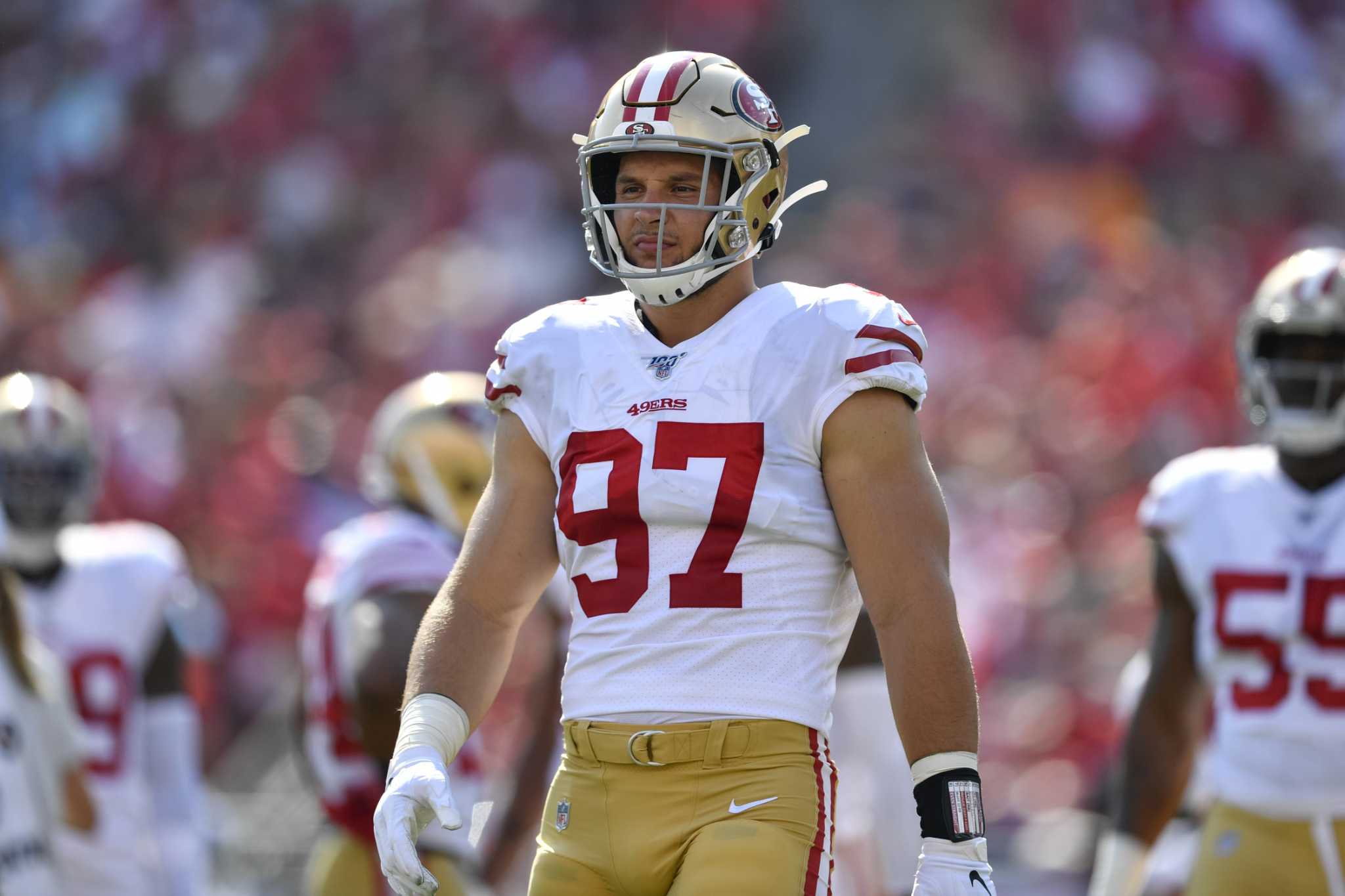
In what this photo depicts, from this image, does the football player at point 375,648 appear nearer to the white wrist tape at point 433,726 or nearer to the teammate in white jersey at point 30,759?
the teammate in white jersey at point 30,759

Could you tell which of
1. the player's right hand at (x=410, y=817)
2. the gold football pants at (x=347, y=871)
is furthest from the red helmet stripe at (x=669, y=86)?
the gold football pants at (x=347, y=871)

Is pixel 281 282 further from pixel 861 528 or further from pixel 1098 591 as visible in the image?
pixel 861 528

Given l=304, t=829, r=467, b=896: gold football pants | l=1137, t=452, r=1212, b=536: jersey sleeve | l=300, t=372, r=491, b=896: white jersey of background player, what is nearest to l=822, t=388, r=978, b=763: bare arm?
l=1137, t=452, r=1212, b=536: jersey sleeve

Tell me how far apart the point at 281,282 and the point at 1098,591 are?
21.1ft

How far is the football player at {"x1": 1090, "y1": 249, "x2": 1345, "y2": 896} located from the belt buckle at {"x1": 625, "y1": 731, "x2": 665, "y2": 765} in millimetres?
1794

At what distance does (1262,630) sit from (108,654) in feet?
10.6

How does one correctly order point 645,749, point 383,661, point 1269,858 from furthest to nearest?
point 383,661 → point 1269,858 → point 645,749

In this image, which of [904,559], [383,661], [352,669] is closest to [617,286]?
[352,669]

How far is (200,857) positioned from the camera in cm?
578

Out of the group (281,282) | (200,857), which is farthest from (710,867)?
(281,282)

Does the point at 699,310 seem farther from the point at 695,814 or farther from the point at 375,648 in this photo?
the point at 375,648

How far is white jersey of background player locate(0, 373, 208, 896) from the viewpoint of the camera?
5645 mm

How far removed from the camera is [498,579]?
3172 mm

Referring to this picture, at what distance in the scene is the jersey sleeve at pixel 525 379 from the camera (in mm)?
3146
